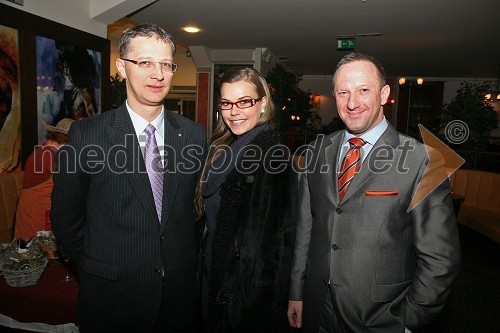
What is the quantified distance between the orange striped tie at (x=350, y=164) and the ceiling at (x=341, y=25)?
432 cm

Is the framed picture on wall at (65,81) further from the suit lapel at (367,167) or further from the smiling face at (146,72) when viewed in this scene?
the suit lapel at (367,167)

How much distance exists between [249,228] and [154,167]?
476 millimetres

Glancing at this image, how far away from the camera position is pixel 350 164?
1.56 meters

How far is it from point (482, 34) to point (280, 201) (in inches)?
289

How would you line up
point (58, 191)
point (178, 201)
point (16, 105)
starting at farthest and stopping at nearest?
point (16, 105) < point (178, 201) < point (58, 191)

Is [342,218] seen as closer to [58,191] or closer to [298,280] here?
[298,280]

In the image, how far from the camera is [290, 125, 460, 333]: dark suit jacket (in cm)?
137

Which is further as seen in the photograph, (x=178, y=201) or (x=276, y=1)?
(x=276, y=1)

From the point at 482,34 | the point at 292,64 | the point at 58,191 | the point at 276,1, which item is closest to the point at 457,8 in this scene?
the point at 482,34

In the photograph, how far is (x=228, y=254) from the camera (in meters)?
1.57

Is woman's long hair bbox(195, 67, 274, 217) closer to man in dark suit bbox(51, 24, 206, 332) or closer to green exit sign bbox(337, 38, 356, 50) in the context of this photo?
man in dark suit bbox(51, 24, 206, 332)

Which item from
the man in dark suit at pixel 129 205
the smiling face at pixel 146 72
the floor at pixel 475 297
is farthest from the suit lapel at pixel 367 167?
the floor at pixel 475 297

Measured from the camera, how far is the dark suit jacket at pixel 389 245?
137cm

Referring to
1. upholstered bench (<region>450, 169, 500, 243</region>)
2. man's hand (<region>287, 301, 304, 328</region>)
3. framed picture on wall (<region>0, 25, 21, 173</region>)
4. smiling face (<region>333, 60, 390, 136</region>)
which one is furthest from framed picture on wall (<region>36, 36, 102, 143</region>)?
upholstered bench (<region>450, 169, 500, 243</region>)
